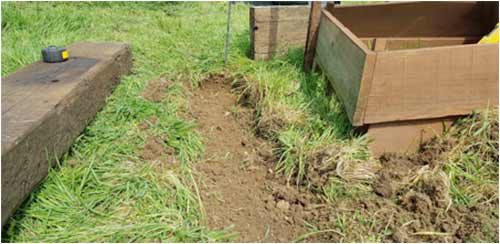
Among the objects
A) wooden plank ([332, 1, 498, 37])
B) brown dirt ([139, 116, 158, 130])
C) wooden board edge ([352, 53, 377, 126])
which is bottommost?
brown dirt ([139, 116, 158, 130])

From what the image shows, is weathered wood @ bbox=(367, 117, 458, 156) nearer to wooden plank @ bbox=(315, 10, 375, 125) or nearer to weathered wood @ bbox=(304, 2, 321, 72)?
wooden plank @ bbox=(315, 10, 375, 125)

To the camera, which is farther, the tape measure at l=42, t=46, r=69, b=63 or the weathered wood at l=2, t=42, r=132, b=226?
the tape measure at l=42, t=46, r=69, b=63

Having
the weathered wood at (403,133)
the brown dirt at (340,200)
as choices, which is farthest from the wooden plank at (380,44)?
the brown dirt at (340,200)

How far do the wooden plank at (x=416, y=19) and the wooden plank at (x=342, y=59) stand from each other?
1.62ft

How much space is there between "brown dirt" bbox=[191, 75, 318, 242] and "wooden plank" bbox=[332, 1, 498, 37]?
4.62 feet

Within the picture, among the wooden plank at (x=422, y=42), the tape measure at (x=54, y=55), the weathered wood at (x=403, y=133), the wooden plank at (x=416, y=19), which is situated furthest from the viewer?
the wooden plank at (x=416, y=19)

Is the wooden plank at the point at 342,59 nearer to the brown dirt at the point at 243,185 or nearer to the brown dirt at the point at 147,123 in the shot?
the brown dirt at the point at 243,185

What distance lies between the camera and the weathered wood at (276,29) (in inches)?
143

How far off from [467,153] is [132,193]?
180 centimetres

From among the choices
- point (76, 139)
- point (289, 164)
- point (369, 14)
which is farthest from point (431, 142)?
point (76, 139)

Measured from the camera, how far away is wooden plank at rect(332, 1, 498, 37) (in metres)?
3.53

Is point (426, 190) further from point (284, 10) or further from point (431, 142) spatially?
point (284, 10)

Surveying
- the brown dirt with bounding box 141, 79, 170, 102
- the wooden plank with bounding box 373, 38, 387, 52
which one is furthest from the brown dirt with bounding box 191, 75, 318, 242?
the wooden plank with bounding box 373, 38, 387, 52

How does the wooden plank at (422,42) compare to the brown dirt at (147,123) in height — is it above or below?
above
